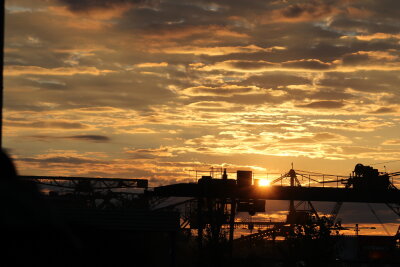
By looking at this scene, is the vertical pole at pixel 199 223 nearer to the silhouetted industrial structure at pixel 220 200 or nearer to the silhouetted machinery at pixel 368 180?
the silhouetted industrial structure at pixel 220 200

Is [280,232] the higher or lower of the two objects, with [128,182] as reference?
lower

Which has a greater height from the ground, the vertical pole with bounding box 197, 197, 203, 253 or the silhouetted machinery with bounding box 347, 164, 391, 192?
the silhouetted machinery with bounding box 347, 164, 391, 192

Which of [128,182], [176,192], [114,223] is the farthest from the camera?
[128,182]

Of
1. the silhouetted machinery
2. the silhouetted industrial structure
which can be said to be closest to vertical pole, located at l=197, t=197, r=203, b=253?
the silhouetted industrial structure

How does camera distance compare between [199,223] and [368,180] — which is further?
[368,180]

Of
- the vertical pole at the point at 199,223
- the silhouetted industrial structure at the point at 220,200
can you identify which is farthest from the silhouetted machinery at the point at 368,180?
the vertical pole at the point at 199,223

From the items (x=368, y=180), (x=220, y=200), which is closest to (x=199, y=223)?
(x=220, y=200)

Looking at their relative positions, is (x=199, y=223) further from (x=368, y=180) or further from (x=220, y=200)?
(x=368, y=180)

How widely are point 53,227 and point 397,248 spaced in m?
107

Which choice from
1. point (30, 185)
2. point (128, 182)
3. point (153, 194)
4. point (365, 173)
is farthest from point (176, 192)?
point (30, 185)

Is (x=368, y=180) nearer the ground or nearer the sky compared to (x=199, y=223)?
nearer the sky

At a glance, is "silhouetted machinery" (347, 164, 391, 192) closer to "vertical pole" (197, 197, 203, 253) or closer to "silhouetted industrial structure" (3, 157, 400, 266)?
"silhouetted industrial structure" (3, 157, 400, 266)

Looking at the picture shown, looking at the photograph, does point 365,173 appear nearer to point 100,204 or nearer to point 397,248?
point 397,248

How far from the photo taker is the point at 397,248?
110 meters
